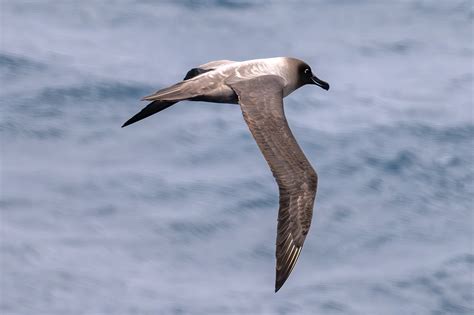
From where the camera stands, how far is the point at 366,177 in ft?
109

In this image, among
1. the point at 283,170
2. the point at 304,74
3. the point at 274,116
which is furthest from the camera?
the point at 304,74

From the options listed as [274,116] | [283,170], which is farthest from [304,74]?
[283,170]

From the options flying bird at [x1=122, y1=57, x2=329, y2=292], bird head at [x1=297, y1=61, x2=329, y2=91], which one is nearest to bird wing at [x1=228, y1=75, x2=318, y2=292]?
flying bird at [x1=122, y1=57, x2=329, y2=292]

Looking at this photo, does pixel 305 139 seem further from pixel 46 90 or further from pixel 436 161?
pixel 46 90

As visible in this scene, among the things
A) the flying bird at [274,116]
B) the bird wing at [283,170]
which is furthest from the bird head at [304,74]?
the bird wing at [283,170]

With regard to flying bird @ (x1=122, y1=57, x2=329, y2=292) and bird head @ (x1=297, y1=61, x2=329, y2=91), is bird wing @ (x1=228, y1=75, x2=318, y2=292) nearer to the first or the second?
flying bird @ (x1=122, y1=57, x2=329, y2=292)

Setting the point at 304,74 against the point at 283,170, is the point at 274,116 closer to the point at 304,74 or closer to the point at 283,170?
the point at 283,170

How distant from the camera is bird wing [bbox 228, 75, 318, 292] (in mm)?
15344

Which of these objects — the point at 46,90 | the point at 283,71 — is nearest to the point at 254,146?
the point at 46,90

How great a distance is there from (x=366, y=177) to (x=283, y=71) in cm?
1549

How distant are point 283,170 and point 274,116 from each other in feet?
3.14

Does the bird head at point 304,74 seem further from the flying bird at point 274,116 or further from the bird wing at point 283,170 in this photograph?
the bird wing at point 283,170

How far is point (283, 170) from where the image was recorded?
15.7m

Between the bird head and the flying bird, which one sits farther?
the bird head
